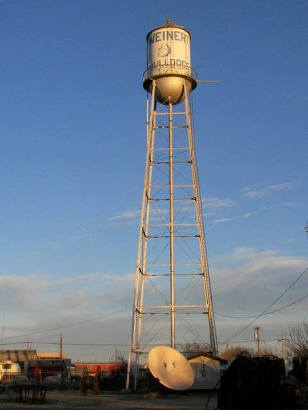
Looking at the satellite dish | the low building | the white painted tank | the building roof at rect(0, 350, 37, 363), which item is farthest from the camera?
the building roof at rect(0, 350, 37, 363)

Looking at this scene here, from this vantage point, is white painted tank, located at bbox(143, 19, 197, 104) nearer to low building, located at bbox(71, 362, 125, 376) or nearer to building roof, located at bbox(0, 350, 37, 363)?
low building, located at bbox(71, 362, 125, 376)

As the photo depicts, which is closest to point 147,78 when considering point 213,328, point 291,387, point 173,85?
point 173,85

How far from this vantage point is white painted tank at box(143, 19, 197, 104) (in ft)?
161

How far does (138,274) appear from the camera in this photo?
46.6m

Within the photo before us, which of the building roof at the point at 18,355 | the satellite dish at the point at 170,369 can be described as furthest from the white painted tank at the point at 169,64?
the building roof at the point at 18,355

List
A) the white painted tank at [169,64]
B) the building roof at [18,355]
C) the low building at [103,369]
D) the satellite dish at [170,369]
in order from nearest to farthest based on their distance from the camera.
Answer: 1. the satellite dish at [170,369]
2. the white painted tank at [169,64]
3. the low building at [103,369]
4. the building roof at [18,355]

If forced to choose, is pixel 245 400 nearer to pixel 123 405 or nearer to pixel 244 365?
pixel 244 365

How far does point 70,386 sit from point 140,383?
10035 mm

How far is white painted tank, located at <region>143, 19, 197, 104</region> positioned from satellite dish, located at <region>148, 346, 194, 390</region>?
19269 mm

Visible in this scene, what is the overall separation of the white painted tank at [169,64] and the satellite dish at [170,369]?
1927cm

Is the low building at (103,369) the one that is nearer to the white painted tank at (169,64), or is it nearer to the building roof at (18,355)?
the building roof at (18,355)

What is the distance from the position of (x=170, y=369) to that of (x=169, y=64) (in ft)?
72.6

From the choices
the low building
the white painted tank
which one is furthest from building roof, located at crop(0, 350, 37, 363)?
the white painted tank

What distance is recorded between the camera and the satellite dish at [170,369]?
131 ft
